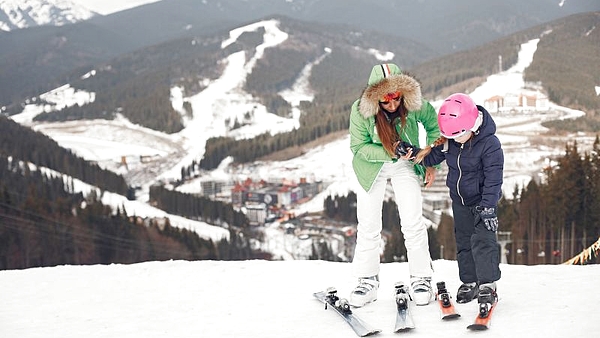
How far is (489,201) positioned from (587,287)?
1434mm

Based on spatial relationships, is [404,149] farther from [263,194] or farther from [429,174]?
[263,194]

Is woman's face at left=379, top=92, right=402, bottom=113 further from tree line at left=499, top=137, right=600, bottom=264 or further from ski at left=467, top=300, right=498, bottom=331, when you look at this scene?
tree line at left=499, top=137, right=600, bottom=264

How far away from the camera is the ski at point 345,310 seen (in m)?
3.83

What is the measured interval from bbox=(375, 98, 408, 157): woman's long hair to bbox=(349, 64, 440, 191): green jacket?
0.03 meters

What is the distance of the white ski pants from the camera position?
4.41m

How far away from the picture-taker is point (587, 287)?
15.5 ft

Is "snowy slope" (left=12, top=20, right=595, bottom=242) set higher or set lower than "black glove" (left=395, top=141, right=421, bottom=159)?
higher

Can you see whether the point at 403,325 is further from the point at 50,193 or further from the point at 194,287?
the point at 50,193

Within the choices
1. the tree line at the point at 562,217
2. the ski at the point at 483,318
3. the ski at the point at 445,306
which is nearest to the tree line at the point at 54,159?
the tree line at the point at 562,217

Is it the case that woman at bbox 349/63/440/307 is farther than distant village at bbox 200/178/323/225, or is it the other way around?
distant village at bbox 200/178/323/225

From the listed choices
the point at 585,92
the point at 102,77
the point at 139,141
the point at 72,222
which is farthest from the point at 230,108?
the point at 72,222

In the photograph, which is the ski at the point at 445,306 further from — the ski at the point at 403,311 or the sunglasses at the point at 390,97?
the sunglasses at the point at 390,97

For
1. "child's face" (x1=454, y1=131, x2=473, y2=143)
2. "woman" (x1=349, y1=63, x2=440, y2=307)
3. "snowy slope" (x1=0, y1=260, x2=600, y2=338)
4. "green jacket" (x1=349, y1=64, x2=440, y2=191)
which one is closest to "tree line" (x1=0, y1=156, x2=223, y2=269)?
"snowy slope" (x1=0, y1=260, x2=600, y2=338)

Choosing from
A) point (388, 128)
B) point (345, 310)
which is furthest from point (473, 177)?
point (345, 310)
